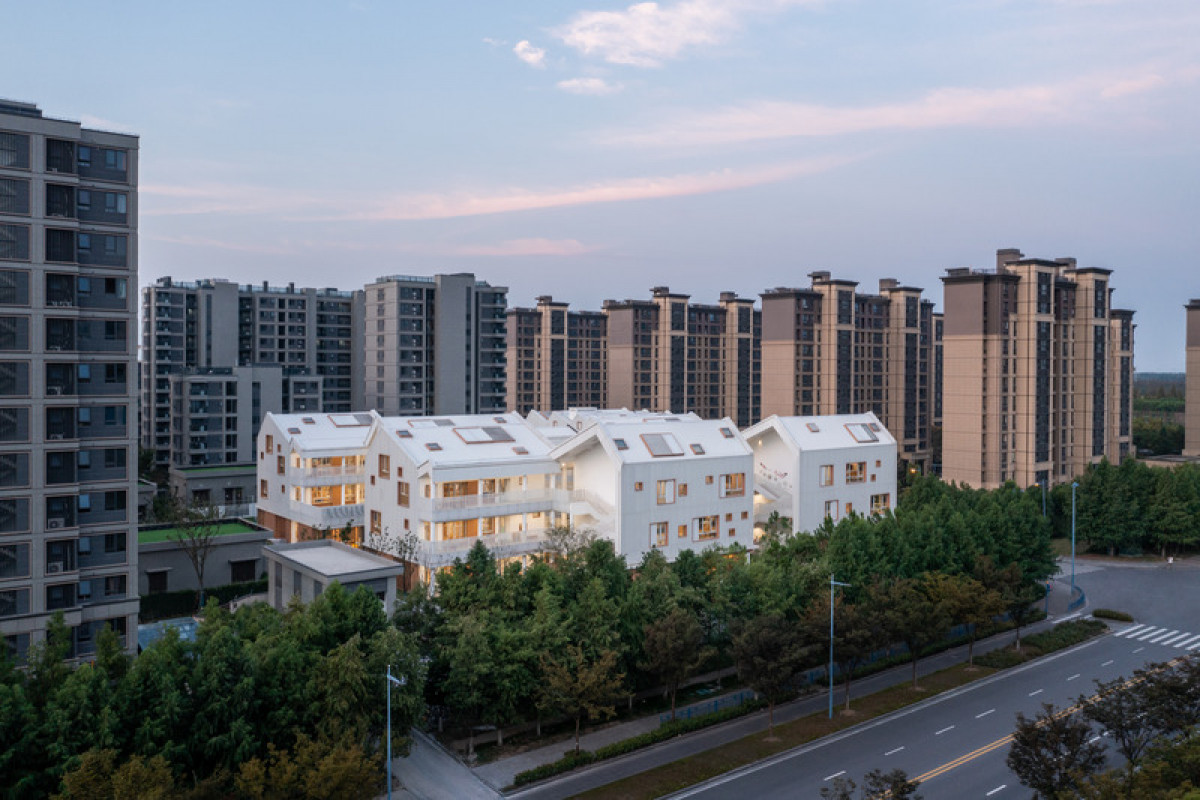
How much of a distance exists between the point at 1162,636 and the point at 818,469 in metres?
22.0

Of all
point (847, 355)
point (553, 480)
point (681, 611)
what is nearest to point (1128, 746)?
point (681, 611)

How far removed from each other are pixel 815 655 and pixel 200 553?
3895 centimetres

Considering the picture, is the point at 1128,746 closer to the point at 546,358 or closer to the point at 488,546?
the point at 488,546

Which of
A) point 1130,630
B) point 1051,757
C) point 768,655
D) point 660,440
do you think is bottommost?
point 1130,630

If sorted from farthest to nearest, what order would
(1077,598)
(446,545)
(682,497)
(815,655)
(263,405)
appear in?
(263,405) < (1077,598) < (682,497) < (446,545) < (815,655)

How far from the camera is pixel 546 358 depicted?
141m

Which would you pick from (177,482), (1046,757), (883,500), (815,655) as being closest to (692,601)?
Result: (815,655)

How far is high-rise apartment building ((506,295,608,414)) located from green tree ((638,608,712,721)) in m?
103

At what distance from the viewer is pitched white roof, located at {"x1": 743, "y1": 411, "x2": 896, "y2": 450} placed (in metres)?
63.8

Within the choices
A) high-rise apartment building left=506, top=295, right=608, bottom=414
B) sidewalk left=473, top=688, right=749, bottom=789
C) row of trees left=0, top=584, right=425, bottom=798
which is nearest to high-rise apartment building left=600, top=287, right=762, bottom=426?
high-rise apartment building left=506, top=295, right=608, bottom=414

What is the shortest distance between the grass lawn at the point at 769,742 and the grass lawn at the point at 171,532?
38.0m

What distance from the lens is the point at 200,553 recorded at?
58.2 m

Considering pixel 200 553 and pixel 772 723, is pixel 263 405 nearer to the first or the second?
pixel 200 553

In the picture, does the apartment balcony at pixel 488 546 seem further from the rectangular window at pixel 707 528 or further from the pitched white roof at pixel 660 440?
the rectangular window at pixel 707 528
